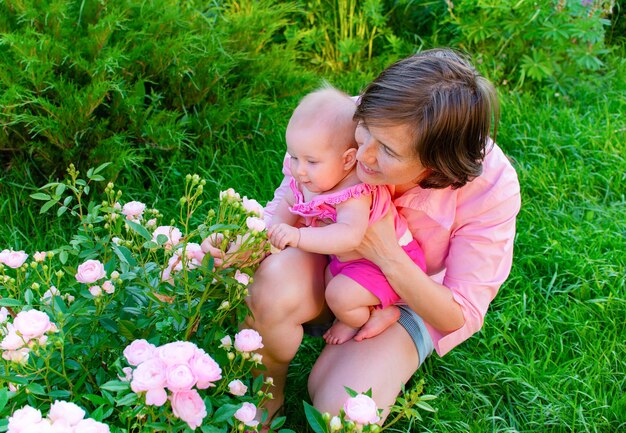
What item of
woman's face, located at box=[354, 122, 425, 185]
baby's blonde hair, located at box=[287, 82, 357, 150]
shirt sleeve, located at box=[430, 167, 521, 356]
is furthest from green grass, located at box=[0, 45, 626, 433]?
baby's blonde hair, located at box=[287, 82, 357, 150]

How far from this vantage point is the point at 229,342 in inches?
68.6

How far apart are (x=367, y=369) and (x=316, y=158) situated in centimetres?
57

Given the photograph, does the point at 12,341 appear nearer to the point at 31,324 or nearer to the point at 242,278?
the point at 31,324

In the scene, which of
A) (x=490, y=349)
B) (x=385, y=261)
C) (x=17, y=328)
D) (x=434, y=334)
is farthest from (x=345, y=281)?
(x=17, y=328)

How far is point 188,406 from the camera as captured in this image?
1404mm

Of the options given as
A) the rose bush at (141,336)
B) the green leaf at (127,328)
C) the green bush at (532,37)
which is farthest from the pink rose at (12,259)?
the green bush at (532,37)

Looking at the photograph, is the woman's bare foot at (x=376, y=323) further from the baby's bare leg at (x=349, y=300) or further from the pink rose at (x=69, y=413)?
the pink rose at (x=69, y=413)

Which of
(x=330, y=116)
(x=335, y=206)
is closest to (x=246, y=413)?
(x=335, y=206)

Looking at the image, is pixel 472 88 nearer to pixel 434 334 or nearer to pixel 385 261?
pixel 385 261

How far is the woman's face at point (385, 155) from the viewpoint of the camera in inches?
71.7

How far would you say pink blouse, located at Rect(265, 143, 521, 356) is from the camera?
209cm

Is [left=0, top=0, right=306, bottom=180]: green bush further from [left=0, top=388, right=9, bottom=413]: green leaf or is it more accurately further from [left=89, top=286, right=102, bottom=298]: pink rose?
[left=0, top=388, right=9, bottom=413]: green leaf

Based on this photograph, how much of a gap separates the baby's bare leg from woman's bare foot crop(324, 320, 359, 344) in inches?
0.8

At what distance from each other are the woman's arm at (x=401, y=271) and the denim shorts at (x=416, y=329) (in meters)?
0.16
